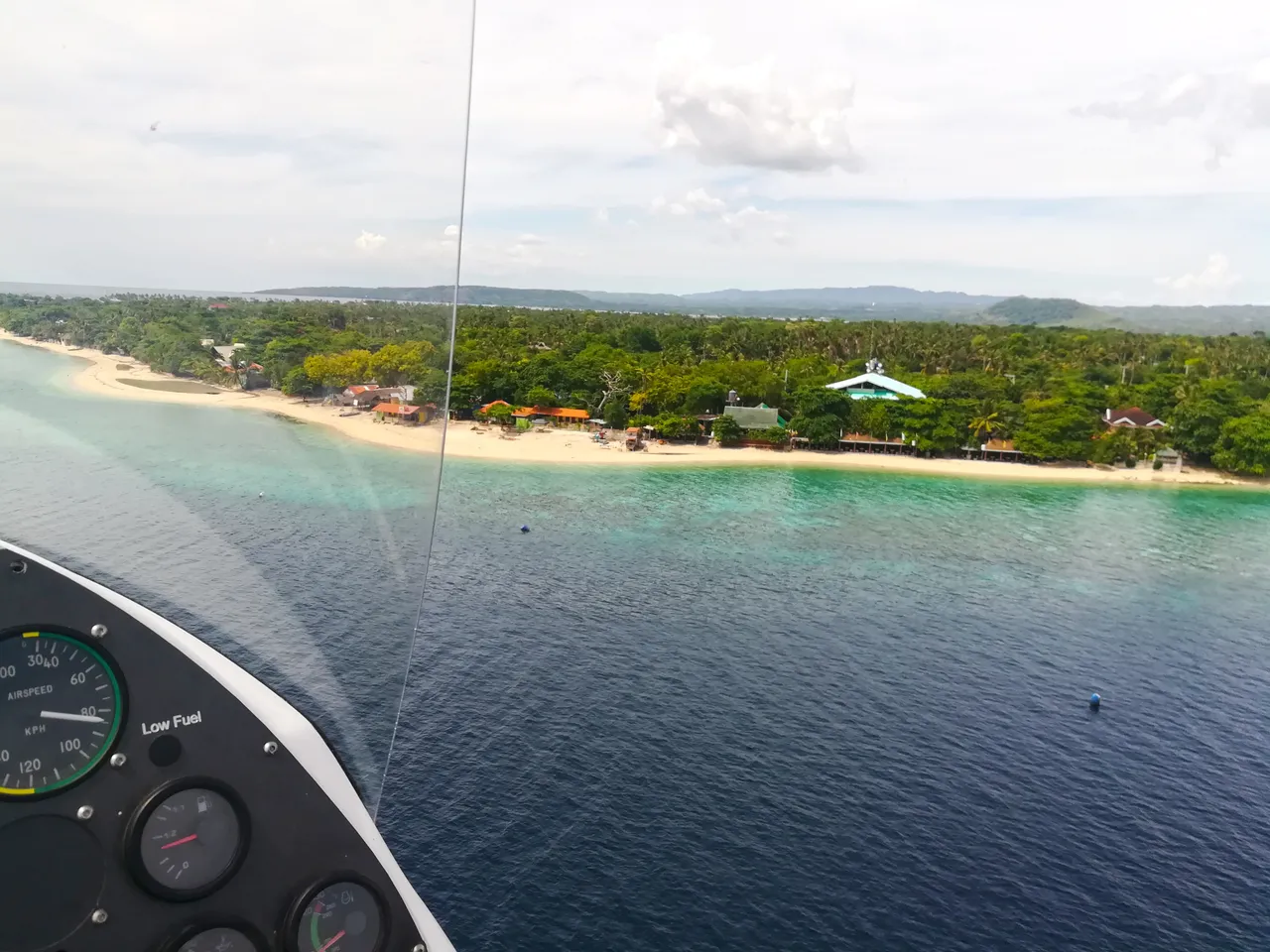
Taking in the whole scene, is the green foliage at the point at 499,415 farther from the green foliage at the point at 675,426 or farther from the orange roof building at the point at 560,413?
the green foliage at the point at 675,426

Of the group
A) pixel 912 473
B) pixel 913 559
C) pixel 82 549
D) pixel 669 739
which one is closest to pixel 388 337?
pixel 82 549

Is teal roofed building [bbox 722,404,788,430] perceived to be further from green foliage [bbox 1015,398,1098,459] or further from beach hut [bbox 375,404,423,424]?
beach hut [bbox 375,404,423,424]

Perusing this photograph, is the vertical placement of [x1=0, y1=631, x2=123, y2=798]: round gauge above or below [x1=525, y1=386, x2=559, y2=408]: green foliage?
above

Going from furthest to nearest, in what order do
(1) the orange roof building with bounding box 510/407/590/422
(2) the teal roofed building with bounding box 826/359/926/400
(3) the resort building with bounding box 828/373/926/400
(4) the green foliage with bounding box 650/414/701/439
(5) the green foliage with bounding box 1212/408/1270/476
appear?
(3) the resort building with bounding box 828/373/926/400, (2) the teal roofed building with bounding box 826/359/926/400, (1) the orange roof building with bounding box 510/407/590/422, (4) the green foliage with bounding box 650/414/701/439, (5) the green foliage with bounding box 1212/408/1270/476

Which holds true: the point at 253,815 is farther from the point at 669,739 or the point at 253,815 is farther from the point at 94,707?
the point at 669,739

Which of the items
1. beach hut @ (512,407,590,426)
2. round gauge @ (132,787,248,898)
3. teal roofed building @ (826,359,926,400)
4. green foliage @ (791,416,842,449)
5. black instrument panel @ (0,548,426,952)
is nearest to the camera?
black instrument panel @ (0,548,426,952)

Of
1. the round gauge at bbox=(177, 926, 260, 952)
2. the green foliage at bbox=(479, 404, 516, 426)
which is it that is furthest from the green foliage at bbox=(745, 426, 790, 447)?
the round gauge at bbox=(177, 926, 260, 952)

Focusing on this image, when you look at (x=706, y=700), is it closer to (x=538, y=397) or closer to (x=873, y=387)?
(x=538, y=397)
